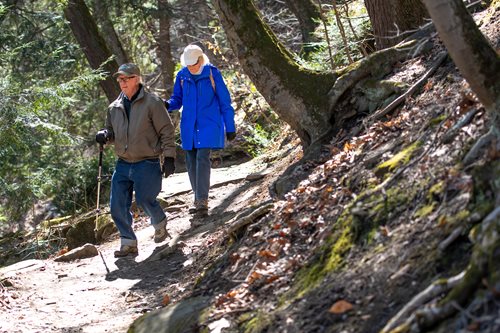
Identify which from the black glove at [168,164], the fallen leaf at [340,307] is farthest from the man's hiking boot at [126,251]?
the fallen leaf at [340,307]

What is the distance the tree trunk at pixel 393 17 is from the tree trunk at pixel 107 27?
35.1 feet

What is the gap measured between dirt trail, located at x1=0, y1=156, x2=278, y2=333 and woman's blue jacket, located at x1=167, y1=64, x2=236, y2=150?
1046 mm

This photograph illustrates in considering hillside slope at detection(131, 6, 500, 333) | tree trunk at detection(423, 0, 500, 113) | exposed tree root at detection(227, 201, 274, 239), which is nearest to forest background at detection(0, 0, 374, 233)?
exposed tree root at detection(227, 201, 274, 239)

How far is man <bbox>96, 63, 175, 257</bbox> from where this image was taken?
927 cm

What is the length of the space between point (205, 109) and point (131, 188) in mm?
1356

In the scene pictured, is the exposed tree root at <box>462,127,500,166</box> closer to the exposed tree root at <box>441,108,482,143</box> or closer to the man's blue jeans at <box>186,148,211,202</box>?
the exposed tree root at <box>441,108,482,143</box>

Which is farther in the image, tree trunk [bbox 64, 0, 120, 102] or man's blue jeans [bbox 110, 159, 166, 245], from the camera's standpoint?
tree trunk [bbox 64, 0, 120, 102]

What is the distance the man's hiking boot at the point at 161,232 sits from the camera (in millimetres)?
9969

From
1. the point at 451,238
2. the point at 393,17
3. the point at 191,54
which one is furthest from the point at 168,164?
the point at 451,238

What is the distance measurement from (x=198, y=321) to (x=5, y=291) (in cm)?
392

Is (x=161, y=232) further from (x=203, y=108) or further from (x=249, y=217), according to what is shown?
(x=249, y=217)

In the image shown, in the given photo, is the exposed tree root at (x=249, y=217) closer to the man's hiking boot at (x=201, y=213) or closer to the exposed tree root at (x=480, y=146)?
the exposed tree root at (x=480, y=146)

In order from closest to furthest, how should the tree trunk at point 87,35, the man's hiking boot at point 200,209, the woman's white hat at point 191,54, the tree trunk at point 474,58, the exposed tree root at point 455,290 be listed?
1. the exposed tree root at point 455,290
2. the tree trunk at point 474,58
3. the woman's white hat at point 191,54
4. the man's hiking boot at point 200,209
5. the tree trunk at point 87,35

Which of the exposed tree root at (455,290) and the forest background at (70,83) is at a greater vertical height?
the forest background at (70,83)
